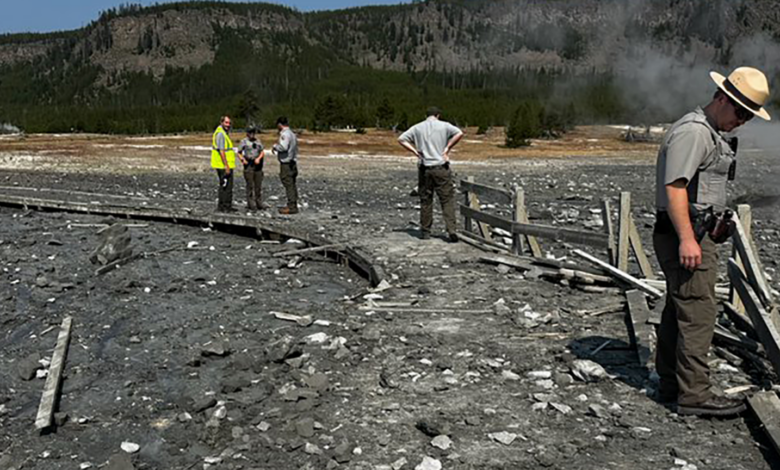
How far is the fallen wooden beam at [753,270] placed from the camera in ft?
19.1

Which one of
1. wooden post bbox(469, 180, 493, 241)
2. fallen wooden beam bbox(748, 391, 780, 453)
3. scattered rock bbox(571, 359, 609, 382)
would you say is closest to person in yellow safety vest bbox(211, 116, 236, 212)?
wooden post bbox(469, 180, 493, 241)

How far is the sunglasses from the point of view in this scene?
15.3 ft

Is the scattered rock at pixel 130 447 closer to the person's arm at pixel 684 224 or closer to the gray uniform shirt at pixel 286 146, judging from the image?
the person's arm at pixel 684 224

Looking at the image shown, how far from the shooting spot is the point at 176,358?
24.1 ft

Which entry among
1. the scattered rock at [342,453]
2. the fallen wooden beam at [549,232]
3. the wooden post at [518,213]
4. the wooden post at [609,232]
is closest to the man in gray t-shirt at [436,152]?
the fallen wooden beam at [549,232]

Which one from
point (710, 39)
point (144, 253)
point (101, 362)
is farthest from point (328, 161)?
point (101, 362)

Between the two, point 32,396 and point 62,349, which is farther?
point 62,349

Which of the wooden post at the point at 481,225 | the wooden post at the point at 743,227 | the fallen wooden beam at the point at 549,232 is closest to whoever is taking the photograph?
the wooden post at the point at 743,227

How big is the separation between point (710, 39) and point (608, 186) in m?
11.1

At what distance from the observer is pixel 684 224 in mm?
4723

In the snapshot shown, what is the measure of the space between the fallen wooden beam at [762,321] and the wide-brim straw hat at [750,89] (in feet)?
6.08

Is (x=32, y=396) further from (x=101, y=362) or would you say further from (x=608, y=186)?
(x=608, y=186)

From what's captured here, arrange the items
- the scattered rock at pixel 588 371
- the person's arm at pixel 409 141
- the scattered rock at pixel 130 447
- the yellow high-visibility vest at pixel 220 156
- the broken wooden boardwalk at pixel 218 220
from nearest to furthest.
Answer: the scattered rock at pixel 130 447, the scattered rock at pixel 588 371, the broken wooden boardwalk at pixel 218 220, the person's arm at pixel 409 141, the yellow high-visibility vest at pixel 220 156

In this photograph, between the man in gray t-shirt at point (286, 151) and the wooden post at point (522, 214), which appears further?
the man in gray t-shirt at point (286, 151)
